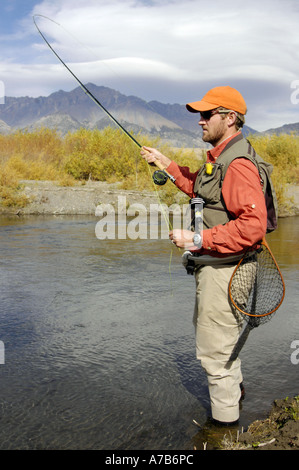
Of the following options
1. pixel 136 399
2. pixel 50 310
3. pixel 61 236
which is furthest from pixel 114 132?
pixel 136 399

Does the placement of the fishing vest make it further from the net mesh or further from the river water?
the river water

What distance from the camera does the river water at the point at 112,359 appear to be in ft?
10.2

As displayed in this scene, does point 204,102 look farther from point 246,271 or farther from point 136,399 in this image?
point 136,399

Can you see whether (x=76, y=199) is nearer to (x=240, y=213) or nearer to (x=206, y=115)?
(x=206, y=115)

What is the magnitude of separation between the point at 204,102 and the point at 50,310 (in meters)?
3.41

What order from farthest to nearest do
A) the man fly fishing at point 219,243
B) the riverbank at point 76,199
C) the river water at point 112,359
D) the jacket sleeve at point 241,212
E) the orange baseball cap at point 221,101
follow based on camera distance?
the riverbank at point 76,199 → the river water at point 112,359 → the orange baseball cap at point 221,101 → the man fly fishing at point 219,243 → the jacket sleeve at point 241,212

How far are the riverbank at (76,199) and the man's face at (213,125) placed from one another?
1364 cm

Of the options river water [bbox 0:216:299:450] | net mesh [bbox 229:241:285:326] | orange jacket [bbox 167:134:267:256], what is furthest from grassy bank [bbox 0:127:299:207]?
orange jacket [bbox 167:134:267:256]

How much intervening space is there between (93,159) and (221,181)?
744 inches

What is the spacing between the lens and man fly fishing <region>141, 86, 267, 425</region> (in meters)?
2.80

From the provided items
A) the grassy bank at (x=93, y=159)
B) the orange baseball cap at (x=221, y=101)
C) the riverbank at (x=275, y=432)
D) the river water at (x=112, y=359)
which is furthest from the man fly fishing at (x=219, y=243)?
the grassy bank at (x=93, y=159)

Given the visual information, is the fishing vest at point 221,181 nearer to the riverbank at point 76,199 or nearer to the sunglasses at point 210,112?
the sunglasses at point 210,112

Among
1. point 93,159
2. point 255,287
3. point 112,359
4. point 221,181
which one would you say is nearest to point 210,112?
point 221,181

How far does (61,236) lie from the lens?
1119 cm
